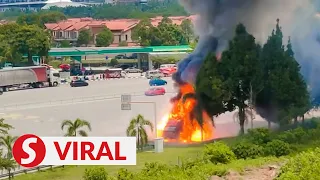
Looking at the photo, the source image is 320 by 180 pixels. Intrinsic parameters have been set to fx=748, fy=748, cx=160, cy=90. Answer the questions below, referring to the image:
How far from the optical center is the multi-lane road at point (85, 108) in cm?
1967

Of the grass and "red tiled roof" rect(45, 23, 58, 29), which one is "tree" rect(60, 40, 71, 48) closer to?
"red tiled roof" rect(45, 23, 58, 29)

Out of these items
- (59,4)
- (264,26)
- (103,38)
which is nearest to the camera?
(264,26)

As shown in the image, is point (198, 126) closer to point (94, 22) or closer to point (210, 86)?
point (210, 86)

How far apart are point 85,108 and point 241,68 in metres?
6.21

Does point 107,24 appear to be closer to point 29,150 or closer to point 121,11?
point 121,11

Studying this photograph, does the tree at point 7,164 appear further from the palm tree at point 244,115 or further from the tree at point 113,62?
the tree at point 113,62

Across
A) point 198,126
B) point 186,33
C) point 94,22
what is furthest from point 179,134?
point 94,22

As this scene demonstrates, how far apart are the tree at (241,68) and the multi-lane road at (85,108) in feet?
3.00

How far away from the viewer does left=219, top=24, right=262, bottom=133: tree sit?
18.6m

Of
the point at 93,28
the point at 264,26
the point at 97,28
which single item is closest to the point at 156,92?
the point at 264,26

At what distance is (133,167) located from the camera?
15.5 meters

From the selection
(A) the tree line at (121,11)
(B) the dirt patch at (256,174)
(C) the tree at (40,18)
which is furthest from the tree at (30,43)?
(B) the dirt patch at (256,174)

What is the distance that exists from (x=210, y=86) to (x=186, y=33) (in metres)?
20.2

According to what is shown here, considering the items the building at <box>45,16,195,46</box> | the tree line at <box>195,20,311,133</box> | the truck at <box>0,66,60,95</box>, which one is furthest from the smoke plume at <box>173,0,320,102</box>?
the building at <box>45,16,195,46</box>
